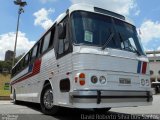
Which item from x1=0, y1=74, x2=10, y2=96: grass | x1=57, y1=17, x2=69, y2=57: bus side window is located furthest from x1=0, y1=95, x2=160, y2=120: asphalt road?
x1=0, y1=74, x2=10, y2=96: grass

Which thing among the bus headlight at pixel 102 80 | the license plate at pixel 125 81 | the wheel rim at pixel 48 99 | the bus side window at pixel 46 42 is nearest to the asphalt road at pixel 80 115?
the wheel rim at pixel 48 99

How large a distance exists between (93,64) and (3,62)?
11216 cm

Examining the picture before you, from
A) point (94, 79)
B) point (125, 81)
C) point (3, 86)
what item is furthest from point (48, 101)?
point (3, 86)

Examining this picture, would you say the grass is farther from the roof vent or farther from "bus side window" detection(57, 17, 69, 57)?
the roof vent

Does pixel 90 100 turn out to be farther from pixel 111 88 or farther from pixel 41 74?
pixel 41 74

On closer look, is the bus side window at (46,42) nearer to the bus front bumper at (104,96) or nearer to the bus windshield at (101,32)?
the bus windshield at (101,32)

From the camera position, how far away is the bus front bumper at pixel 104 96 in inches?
283

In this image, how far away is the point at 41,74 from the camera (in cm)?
1080

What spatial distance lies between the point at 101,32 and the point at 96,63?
3.36ft

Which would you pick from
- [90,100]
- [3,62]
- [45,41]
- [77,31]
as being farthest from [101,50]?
[3,62]

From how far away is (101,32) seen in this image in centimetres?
818

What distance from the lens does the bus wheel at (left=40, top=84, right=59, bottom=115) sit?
30.5ft

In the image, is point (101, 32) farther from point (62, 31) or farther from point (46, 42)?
point (46, 42)

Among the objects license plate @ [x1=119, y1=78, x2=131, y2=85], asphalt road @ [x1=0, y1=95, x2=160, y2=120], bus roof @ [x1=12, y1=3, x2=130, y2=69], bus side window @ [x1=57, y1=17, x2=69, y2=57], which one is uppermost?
bus roof @ [x1=12, y1=3, x2=130, y2=69]
